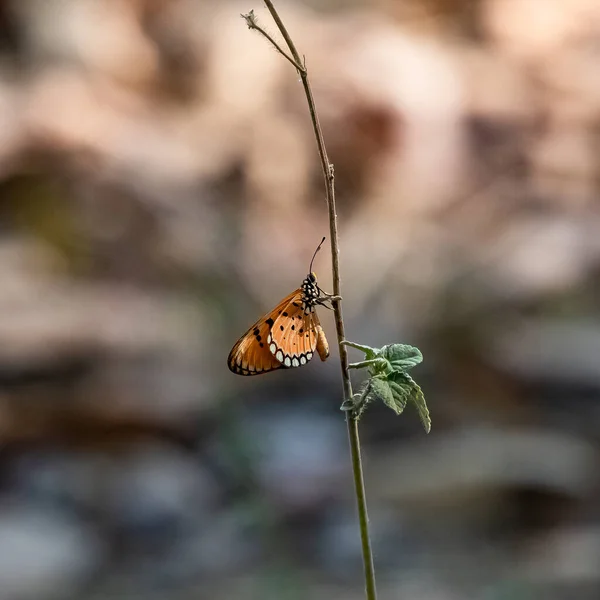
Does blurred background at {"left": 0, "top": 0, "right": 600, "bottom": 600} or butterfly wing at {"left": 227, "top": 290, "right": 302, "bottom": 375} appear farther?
blurred background at {"left": 0, "top": 0, "right": 600, "bottom": 600}

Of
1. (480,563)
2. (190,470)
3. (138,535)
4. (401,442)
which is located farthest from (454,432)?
(138,535)

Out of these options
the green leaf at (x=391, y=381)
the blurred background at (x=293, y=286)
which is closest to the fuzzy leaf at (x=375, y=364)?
the green leaf at (x=391, y=381)

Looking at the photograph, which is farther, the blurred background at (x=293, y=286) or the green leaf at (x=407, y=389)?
the blurred background at (x=293, y=286)

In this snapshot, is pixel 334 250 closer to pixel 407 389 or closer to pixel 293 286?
pixel 407 389

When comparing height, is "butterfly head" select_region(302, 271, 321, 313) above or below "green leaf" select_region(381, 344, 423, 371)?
above

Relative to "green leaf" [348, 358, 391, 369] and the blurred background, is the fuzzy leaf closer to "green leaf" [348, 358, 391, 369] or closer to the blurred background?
"green leaf" [348, 358, 391, 369]

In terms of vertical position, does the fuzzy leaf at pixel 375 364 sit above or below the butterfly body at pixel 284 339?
below

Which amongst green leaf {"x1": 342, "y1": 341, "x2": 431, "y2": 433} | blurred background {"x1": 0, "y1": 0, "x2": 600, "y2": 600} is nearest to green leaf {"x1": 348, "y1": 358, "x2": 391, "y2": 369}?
green leaf {"x1": 342, "y1": 341, "x2": 431, "y2": 433}

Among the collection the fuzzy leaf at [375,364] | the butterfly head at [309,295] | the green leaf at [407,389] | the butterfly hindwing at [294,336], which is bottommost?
the green leaf at [407,389]

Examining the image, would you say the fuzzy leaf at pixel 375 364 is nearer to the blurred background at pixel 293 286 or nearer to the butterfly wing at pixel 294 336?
the butterfly wing at pixel 294 336
